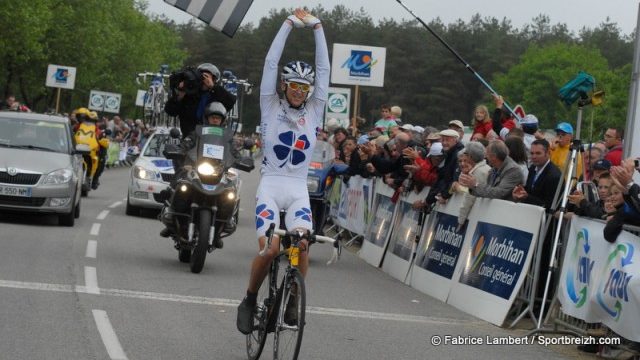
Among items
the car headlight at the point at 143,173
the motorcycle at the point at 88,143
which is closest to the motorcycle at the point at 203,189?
the car headlight at the point at 143,173

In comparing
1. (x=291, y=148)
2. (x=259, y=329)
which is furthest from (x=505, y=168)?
(x=259, y=329)

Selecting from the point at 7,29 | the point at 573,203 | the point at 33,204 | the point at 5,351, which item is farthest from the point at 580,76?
the point at 7,29

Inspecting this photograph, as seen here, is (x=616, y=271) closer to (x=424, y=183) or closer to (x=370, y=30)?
(x=424, y=183)

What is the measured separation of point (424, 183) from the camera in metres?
15.8

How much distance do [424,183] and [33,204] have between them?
5.82 metres

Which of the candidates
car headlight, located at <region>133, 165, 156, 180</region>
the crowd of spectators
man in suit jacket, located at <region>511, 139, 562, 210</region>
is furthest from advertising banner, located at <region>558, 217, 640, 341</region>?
car headlight, located at <region>133, 165, 156, 180</region>

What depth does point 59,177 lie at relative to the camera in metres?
18.1

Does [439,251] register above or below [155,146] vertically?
below

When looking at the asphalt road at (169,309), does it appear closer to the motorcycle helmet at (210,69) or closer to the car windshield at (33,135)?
the car windshield at (33,135)

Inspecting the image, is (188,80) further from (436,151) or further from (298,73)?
(298,73)

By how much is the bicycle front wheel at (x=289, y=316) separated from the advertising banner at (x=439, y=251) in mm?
5856

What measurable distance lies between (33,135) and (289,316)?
466 inches

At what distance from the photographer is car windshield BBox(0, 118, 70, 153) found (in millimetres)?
18812

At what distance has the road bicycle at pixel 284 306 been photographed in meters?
7.95
